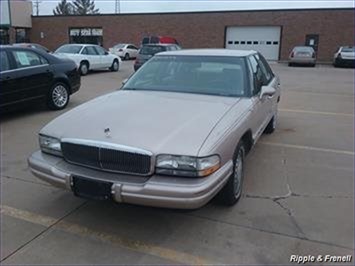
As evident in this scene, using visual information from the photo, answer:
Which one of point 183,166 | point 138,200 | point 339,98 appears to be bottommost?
point 339,98

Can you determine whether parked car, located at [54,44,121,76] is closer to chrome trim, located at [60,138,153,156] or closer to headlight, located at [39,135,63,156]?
A: headlight, located at [39,135,63,156]

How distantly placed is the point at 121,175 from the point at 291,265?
151cm

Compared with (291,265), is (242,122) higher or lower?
higher

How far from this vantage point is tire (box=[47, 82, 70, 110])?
8.55 metres

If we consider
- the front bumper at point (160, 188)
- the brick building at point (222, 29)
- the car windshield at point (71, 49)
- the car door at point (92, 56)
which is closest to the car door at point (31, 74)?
the front bumper at point (160, 188)

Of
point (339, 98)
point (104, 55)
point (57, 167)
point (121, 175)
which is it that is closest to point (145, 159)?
point (121, 175)

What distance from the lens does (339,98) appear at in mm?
11742

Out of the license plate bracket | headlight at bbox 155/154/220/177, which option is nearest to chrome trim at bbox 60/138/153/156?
headlight at bbox 155/154/220/177

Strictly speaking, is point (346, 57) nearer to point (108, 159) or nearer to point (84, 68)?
point (84, 68)

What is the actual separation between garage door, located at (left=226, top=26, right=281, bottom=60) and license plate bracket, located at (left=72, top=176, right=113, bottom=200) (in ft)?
101

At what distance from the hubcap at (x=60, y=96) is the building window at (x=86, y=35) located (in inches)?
1191

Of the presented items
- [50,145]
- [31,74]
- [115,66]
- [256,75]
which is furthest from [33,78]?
[115,66]

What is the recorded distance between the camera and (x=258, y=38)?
32.8 m

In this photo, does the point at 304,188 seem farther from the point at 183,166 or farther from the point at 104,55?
the point at 104,55
